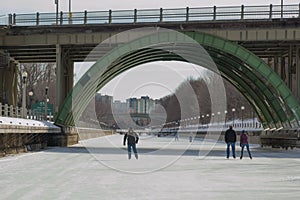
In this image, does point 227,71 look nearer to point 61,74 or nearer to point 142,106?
point 61,74

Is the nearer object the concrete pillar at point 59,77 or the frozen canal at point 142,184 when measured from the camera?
the frozen canal at point 142,184

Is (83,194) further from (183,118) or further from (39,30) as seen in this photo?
(183,118)

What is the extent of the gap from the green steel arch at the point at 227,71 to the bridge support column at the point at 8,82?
270 inches

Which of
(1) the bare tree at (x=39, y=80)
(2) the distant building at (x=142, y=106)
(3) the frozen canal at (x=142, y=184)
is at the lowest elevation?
(3) the frozen canal at (x=142, y=184)

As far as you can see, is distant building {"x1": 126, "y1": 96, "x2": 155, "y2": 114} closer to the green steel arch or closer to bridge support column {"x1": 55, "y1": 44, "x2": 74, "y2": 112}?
the green steel arch

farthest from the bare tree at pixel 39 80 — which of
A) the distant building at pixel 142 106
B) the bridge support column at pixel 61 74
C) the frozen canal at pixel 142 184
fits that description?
the frozen canal at pixel 142 184

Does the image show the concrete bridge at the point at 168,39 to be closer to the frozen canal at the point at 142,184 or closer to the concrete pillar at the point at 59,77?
the concrete pillar at the point at 59,77

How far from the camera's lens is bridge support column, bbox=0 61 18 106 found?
4842 centimetres

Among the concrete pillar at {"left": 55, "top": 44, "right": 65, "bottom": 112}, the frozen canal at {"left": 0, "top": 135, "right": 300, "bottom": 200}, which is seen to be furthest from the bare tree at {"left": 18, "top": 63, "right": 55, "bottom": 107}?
the frozen canal at {"left": 0, "top": 135, "right": 300, "bottom": 200}

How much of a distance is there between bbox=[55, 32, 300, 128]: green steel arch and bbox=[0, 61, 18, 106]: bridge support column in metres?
6.86

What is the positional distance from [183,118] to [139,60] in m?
93.3

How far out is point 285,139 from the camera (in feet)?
134

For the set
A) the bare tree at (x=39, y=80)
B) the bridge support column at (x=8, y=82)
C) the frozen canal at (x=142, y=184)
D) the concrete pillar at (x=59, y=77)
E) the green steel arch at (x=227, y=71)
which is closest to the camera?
the frozen canal at (x=142, y=184)

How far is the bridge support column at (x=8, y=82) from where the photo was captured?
48425 mm
